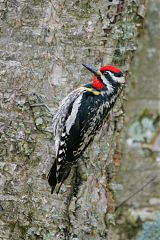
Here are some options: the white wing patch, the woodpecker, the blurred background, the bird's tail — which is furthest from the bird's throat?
the blurred background

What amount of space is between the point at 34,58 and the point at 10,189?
0.82 meters

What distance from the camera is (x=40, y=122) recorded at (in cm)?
452

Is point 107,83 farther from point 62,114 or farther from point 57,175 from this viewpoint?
point 57,175

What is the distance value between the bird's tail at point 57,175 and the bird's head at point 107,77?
21.8 inches

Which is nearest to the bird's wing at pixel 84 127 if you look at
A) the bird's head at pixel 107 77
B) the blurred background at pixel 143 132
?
the bird's head at pixel 107 77

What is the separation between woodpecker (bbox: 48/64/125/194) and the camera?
4.46 m

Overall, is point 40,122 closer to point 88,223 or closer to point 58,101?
point 58,101

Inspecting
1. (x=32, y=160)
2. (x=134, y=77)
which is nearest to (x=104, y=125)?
(x=32, y=160)

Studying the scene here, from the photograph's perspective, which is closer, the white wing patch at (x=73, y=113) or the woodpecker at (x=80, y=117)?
the woodpecker at (x=80, y=117)

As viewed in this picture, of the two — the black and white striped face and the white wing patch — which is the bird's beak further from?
the white wing patch

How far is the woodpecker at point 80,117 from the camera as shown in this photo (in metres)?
4.46

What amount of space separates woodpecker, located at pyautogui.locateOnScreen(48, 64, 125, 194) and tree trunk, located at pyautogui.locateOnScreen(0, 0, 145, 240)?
6 centimetres

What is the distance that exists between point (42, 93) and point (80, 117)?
277 millimetres

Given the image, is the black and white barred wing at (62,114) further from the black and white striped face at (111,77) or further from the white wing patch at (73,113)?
the black and white striped face at (111,77)
